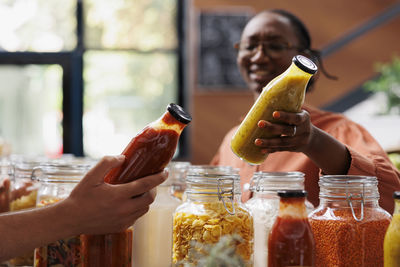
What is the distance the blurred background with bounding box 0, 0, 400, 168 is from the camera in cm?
450

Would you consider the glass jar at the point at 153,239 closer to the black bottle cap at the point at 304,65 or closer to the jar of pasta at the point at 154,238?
the jar of pasta at the point at 154,238

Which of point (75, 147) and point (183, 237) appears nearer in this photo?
point (183, 237)

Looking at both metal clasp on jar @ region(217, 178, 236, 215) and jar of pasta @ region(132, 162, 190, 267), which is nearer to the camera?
metal clasp on jar @ region(217, 178, 236, 215)

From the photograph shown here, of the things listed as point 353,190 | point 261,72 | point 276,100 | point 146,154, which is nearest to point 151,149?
point 146,154

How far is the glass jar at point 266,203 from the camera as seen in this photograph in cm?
94

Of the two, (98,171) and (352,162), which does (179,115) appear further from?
(352,162)

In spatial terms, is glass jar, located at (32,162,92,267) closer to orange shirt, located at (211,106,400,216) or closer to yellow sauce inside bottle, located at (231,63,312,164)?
yellow sauce inside bottle, located at (231,63,312,164)

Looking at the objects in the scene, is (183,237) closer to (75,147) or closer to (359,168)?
(359,168)

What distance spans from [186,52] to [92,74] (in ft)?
3.04

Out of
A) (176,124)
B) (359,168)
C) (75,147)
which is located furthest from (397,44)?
(176,124)

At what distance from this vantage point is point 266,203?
97 cm

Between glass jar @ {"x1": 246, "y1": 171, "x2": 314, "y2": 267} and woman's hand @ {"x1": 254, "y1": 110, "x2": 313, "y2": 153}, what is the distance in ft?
0.20

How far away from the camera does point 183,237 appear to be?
855 mm

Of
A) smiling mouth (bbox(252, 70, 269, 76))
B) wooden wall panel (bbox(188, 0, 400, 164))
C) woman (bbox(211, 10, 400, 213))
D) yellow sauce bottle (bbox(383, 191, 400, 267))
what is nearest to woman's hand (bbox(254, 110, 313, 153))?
woman (bbox(211, 10, 400, 213))
